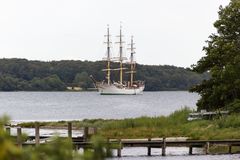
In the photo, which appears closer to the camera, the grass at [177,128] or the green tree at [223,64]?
the grass at [177,128]

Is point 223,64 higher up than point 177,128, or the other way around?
point 223,64

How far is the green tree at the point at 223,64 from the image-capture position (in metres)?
44.3

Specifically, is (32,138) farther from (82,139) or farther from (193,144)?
(193,144)

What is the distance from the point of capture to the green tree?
44.3 meters

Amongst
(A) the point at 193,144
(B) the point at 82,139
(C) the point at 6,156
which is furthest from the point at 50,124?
(C) the point at 6,156

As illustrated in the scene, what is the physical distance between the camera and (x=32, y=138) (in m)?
37.9

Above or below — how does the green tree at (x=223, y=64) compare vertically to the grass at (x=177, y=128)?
above

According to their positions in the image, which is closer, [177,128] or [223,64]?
[177,128]

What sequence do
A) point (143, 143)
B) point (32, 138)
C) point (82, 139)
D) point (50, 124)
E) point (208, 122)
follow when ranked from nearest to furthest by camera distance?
point (143, 143)
point (82, 139)
point (32, 138)
point (208, 122)
point (50, 124)

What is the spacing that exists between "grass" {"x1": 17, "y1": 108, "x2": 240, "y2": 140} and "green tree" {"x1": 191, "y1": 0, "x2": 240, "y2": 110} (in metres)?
2.52

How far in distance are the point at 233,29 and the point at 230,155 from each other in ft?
51.6

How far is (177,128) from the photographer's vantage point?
42.8 m

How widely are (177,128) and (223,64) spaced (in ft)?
22.5

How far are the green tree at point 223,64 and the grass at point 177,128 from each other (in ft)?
8.27
